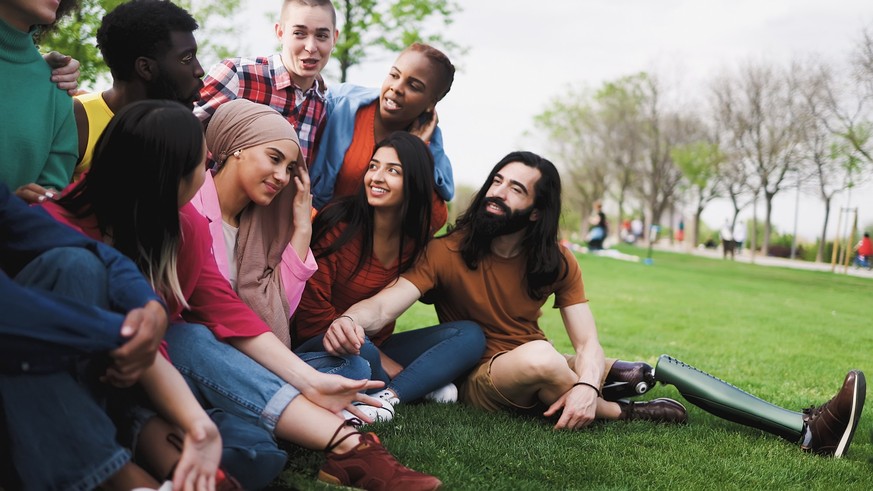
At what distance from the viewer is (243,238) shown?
376cm

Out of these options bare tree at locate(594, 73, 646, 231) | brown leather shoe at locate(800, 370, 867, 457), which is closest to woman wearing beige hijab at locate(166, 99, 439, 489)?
brown leather shoe at locate(800, 370, 867, 457)

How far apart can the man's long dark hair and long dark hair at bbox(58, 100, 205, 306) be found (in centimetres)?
209

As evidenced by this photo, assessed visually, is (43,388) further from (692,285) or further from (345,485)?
(692,285)

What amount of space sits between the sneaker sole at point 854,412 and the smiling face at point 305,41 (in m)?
3.39

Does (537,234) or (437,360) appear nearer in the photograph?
(437,360)

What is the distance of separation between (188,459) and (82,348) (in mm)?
459

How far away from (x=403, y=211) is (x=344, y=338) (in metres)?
0.93

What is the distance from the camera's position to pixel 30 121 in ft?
10.3

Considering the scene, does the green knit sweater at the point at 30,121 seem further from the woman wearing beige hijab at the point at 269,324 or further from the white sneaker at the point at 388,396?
the white sneaker at the point at 388,396

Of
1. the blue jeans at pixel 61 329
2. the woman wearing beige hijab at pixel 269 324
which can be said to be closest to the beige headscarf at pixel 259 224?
the woman wearing beige hijab at pixel 269 324

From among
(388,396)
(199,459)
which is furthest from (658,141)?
(199,459)

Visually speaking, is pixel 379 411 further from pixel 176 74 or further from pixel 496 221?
pixel 176 74

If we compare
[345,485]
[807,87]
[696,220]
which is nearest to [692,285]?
[345,485]

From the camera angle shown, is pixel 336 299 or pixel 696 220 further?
pixel 696 220
